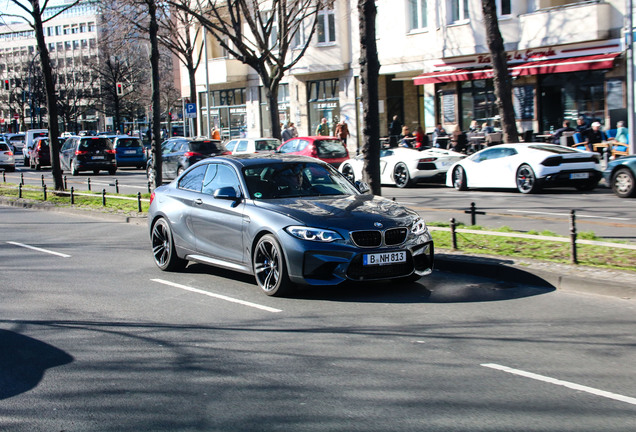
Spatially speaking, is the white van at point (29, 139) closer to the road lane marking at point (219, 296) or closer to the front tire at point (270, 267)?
the road lane marking at point (219, 296)

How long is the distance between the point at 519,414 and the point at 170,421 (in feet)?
6.94

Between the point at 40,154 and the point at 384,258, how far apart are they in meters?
40.2

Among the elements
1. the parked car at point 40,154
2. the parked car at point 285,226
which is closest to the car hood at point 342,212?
the parked car at point 285,226

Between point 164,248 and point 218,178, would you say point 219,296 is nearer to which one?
point 218,178

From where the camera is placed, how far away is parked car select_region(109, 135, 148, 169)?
4000cm

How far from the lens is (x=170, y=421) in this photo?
4.92 m

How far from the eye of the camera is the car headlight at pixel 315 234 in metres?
8.38

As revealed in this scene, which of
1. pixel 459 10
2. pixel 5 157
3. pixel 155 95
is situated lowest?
pixel 5 157

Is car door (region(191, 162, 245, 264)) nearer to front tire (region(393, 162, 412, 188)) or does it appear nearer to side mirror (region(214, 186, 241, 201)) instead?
side mirror (region(214, 186, 241, 201))

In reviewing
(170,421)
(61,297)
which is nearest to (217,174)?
(61,297)

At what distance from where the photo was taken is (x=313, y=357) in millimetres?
6305

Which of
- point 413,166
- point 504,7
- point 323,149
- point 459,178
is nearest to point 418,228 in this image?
point 459,178

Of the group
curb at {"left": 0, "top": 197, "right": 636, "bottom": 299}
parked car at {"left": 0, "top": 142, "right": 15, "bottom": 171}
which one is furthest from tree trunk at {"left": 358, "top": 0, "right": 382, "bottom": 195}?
parked car at {"left": 0, "top": 142, "right": 15, "bottom": 171}

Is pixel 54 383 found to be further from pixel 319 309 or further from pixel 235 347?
pixel 319 309
